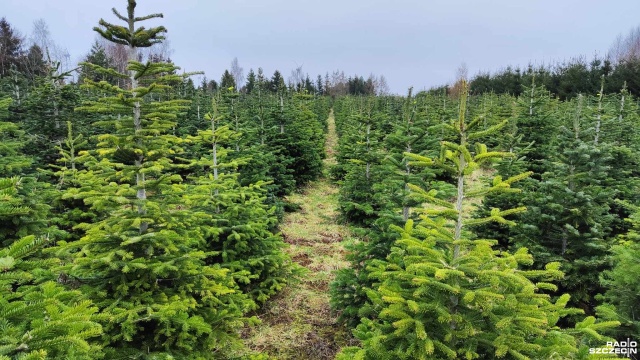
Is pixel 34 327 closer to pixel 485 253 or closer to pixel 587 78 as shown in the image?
pixel 485 253

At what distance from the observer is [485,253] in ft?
11.9

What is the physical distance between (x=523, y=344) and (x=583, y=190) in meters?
4.70

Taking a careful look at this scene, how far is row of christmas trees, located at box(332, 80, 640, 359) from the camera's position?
325 cm

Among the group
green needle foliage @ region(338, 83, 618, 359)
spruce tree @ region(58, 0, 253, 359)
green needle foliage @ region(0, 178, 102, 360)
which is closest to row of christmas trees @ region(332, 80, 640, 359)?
green needle foliage @ region(338, 83, 618, 359)

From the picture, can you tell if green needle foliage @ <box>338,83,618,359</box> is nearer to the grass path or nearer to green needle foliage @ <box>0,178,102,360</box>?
green needle foliage @ <box>0,178,102,360</box>

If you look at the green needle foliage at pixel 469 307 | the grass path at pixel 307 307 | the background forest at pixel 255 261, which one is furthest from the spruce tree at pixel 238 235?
the green needle foliage at pixel 469 307

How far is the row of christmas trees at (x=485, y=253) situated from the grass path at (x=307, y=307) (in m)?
0.61

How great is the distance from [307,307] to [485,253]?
14.1 ft

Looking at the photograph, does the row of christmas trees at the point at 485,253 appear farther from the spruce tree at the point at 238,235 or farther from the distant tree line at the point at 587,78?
the distant tree line at the point at 587,78

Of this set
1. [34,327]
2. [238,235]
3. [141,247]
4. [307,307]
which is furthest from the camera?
[307,307]

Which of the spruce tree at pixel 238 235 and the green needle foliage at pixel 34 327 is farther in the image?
the spruce tree at pixel 238 235

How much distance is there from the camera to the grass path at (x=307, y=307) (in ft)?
19.1

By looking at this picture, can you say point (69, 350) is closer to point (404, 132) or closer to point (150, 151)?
point (150, 151)

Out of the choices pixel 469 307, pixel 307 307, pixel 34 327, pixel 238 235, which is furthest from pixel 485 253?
pixel 307 307
